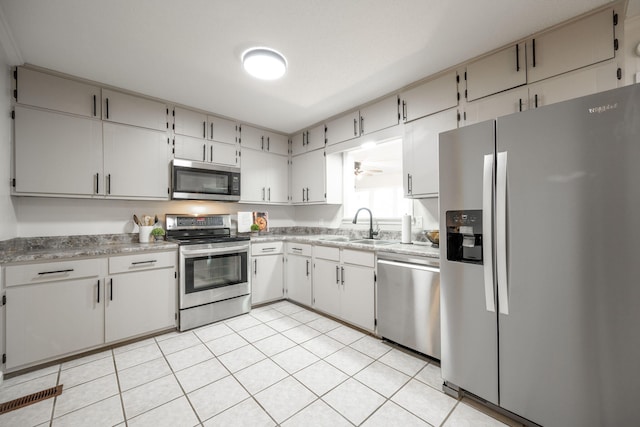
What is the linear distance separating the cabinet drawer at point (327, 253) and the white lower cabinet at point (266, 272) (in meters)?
0.68

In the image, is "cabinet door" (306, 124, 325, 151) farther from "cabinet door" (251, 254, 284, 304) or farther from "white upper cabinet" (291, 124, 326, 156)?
"cabinet door" (251, 254, 284, 304)

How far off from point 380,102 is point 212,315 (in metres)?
3.11

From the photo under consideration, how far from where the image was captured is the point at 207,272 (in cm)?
288

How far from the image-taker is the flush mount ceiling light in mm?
2096

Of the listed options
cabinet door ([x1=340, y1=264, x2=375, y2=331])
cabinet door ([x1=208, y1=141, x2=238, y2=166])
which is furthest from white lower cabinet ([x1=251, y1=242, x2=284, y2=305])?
cabinet door ([x1=208, y1=141, x2=238, y2=166])

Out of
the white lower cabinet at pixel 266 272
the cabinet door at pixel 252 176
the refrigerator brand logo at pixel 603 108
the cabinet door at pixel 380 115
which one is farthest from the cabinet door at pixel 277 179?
the refrigerator brand logo at pixel 603 108

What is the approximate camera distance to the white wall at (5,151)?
2019 millimetres

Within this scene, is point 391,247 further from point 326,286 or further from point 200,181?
point 200,181

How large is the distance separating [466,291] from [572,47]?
6.14 feet

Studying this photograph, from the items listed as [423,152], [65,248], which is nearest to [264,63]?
[423,152]

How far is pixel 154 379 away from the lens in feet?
6.17

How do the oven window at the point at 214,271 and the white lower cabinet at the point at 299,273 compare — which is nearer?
the oven window at the point at 214,271

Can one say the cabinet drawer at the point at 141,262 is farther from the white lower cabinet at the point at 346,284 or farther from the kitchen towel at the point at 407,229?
the kitchen towel at the point at 407,229

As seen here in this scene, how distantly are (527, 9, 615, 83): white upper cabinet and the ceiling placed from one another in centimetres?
9
